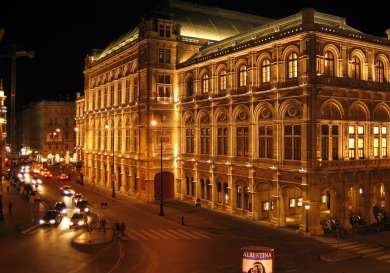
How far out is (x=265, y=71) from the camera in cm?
4597

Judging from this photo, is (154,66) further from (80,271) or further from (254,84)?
(80,271)

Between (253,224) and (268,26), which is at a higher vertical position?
(268,26)

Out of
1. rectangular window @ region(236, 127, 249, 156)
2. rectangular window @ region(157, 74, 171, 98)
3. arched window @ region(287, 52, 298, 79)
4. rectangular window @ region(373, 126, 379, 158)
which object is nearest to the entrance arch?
rectangular window @ region(157, 74, 171, 98)

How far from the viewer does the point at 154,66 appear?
6009cm

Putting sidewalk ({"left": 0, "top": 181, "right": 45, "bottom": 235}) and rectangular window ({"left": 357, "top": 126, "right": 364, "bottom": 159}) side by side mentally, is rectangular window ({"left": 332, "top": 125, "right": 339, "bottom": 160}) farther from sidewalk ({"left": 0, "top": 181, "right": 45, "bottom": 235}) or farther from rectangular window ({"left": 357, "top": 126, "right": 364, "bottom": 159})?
sidewalk ({"left": 0, "top": 181, "right": 45, "bottom": 235})

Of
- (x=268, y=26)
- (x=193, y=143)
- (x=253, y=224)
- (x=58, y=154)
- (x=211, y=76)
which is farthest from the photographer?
(x=58, y=154)

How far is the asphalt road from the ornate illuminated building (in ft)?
15.8

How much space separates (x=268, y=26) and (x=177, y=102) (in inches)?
679

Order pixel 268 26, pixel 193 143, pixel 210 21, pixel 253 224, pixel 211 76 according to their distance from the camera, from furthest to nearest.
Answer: pixel 210 21 < pixel 193 143 < pixel 211 76 < pixel 268 26 < pixel 253 224

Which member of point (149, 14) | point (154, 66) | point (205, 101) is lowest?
point (205, 101)

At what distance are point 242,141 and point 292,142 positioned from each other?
25.9ft

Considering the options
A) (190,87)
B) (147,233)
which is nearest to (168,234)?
→ (147,233)

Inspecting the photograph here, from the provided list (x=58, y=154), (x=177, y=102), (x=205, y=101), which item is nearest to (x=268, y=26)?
(x=205, y=101)

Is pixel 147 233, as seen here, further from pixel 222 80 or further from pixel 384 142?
pixel 384 142
